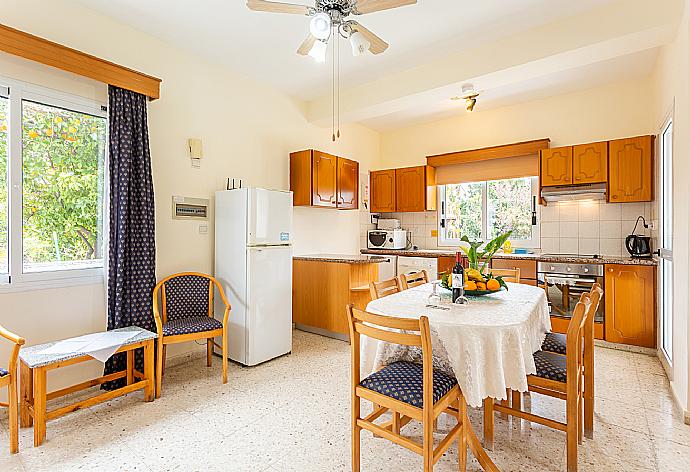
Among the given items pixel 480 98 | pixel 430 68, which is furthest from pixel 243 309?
pixel 480 98

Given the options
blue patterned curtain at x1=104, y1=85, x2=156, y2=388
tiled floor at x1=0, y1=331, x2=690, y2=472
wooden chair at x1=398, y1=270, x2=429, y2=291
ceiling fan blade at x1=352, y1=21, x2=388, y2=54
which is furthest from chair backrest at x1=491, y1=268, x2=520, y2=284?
blue patterned curtain at x1=104, y1=85, x2=156, y2=388

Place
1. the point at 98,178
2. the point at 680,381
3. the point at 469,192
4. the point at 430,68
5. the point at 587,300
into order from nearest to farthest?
1. the point at 587,300
2. the point at 680,381
3. the point at 98,178
4. the point at 430,68
5. the point at 469,192

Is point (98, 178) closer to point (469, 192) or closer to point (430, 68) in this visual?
point (430, 68)

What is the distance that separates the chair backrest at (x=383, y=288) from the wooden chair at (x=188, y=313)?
1339mm

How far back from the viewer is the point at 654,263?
139 inches

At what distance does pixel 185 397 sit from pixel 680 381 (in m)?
3.50

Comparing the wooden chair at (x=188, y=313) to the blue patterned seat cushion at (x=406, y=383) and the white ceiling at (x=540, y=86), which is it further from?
the white ceiling at (x=540, y=86)

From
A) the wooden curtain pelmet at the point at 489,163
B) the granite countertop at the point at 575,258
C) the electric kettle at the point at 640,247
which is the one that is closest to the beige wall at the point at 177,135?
the granite countertop at the point at 575,258

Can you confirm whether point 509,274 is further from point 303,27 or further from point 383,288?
point 303,27

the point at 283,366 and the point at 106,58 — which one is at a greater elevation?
the point at 106,58

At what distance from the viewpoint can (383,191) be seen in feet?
19.3

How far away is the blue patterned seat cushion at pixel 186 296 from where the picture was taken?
3.23m

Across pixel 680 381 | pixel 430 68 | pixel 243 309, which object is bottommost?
pixel 680 381

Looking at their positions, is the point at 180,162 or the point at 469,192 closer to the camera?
the point at 180,162
